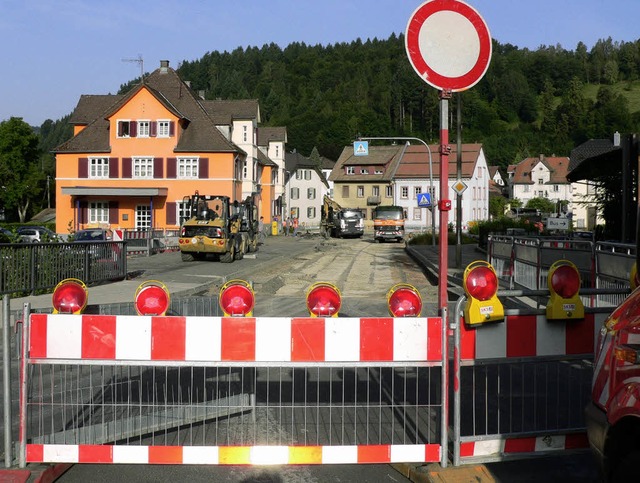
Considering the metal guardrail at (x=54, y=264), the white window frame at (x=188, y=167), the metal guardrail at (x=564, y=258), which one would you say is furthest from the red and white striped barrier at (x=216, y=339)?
the white window frame at (x=188, y=167)

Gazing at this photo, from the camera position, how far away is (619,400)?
3.61 meters

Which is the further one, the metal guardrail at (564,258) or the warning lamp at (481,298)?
the metal guardrail at (564,258)

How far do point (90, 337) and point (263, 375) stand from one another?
3.40 meters

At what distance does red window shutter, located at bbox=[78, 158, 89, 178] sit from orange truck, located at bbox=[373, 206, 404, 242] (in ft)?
73.9

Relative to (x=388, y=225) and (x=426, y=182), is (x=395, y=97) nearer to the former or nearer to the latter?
(x=426, y=182)

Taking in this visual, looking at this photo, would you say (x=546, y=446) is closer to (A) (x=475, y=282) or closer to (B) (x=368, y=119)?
(A) (x=475, y=282)

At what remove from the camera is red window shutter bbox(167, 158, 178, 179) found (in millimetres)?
57375

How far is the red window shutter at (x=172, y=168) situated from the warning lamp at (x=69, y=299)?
174ft

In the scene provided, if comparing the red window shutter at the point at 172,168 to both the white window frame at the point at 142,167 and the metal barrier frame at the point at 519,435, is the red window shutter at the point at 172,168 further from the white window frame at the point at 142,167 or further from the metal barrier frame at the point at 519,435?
the metal barrier frame at the point at 519,435

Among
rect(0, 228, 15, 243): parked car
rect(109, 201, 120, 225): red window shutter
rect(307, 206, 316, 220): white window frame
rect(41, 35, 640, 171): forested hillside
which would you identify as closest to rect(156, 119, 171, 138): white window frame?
rect(109, 201, 120, 225): red window shutter

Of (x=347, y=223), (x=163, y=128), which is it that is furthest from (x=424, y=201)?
(x=347, y=223)

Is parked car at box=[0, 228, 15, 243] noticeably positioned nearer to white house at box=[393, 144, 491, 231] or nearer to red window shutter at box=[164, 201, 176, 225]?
red window shutter at box=[164, 201, 176, 225]

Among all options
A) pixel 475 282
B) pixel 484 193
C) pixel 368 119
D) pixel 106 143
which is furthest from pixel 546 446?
pixel 368 119

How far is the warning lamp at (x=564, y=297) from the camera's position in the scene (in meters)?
5.22
